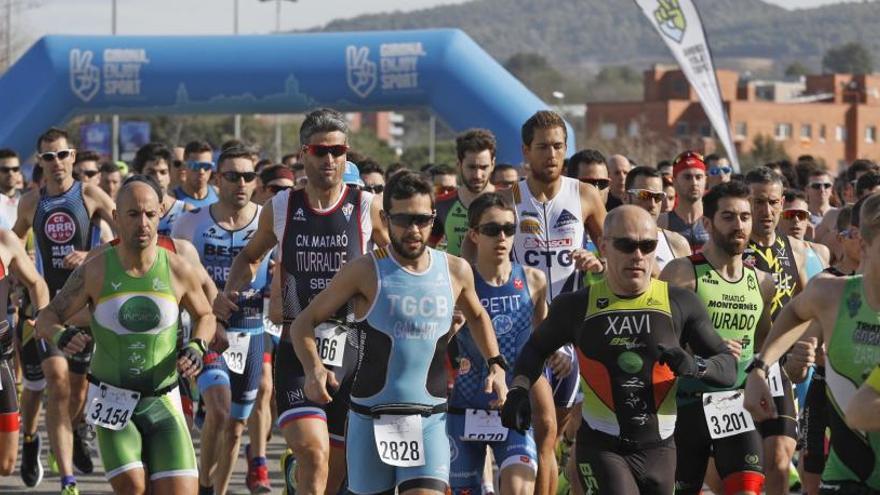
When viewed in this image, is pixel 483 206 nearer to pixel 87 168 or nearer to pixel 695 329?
pixel 695 329

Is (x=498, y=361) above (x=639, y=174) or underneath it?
underneath

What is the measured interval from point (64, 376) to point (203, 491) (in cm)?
157

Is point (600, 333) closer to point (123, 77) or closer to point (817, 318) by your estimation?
point (817, 318)

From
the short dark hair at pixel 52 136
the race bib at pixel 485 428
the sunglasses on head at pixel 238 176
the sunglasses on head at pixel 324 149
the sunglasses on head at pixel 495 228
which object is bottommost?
the race bib at pixel 485 428

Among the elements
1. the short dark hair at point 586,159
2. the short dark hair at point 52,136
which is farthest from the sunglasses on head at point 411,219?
the short dark hair at point 52,136

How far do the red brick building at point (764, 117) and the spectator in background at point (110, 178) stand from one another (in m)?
91.8

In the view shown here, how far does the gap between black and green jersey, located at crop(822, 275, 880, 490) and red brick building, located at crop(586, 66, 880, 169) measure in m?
101

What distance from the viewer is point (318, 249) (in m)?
8.36

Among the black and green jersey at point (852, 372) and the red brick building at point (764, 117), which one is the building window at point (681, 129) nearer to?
the red brick building at point (764, 117)

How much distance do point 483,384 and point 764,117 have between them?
10535 centimetres

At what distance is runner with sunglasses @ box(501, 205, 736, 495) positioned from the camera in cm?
661

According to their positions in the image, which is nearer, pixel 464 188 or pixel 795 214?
pixel 795 214

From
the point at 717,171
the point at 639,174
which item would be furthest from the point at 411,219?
the point at 717,171

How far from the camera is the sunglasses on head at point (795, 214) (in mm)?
10203
